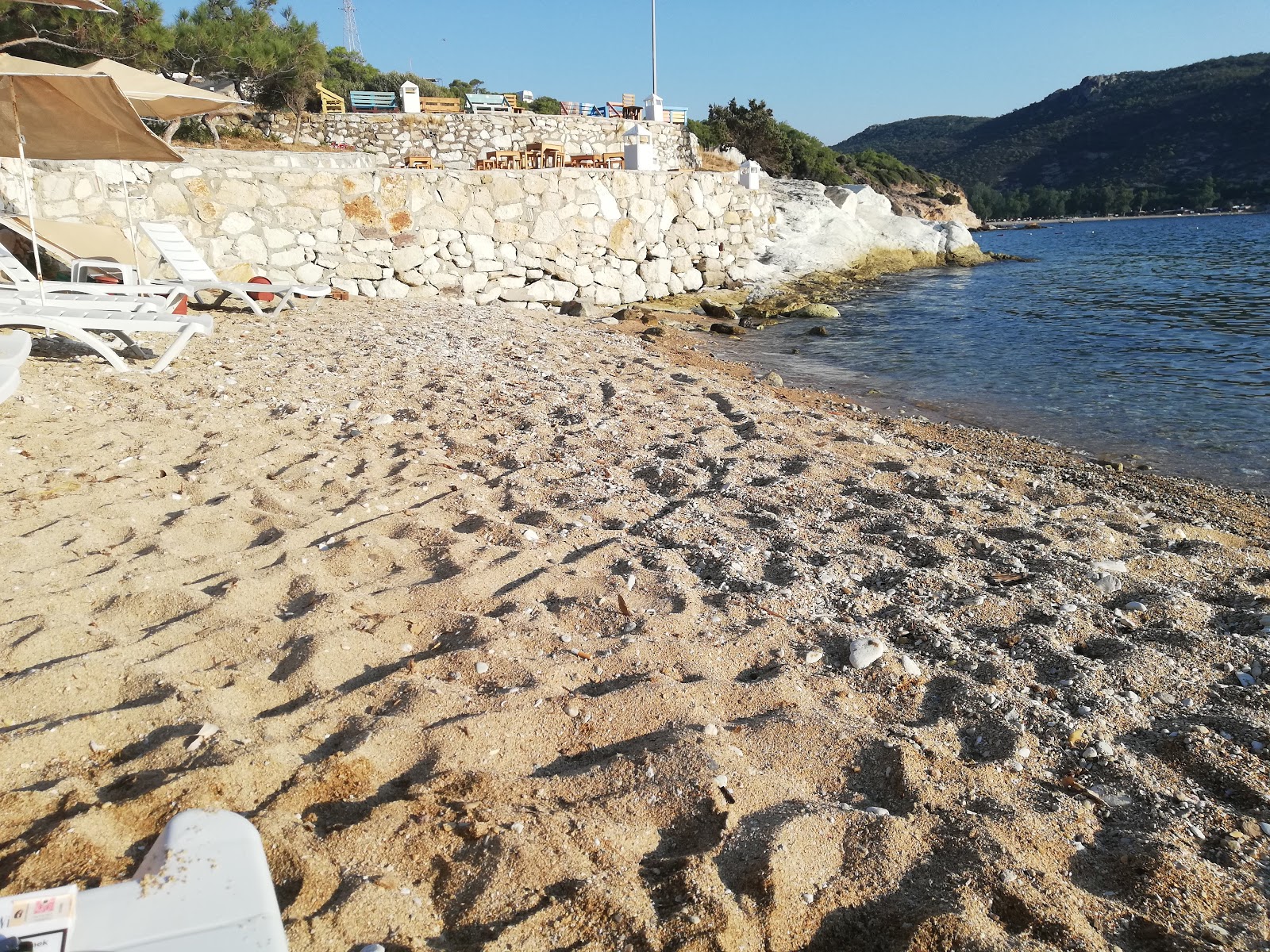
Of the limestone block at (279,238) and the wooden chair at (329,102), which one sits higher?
the wooden chair at (329,102)

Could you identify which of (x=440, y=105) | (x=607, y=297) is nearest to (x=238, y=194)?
(x=607, y=297)

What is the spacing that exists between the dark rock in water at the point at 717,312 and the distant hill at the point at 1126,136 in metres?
86.4

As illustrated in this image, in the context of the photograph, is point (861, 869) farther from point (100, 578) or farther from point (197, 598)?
point (100, 578)

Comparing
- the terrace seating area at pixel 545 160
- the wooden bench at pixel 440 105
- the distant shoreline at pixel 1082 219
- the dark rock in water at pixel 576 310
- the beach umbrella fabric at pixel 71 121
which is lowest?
the distant shoreline at pixel 1082 219

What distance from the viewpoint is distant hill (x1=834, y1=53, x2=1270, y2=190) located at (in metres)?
81.1

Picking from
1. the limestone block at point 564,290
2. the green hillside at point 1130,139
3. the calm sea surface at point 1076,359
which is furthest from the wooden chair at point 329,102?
the green hillside at point 1130,139

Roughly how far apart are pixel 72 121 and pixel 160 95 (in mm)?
1229

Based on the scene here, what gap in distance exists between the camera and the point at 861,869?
1965 millimetres

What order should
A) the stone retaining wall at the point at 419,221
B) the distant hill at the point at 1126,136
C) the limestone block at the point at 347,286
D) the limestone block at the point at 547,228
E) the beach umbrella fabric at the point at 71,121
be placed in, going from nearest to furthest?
the beach umbrella fabric at the point at 71,121, the stone retaining wall at the point at 419,221, the limestone block at the point at 347,286, the limestone block at the point at 547,228, the distant hill at the point at 1126,136

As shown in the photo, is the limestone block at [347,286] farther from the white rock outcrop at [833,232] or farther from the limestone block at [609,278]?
the white rock outcrop at [833,232]

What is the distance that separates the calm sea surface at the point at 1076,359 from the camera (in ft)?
25.1

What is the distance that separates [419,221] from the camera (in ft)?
39.2

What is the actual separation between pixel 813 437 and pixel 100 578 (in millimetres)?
4485

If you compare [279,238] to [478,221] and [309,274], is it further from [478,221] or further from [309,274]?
[478,221]
